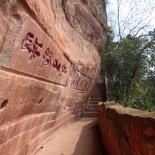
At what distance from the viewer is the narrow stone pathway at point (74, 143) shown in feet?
14.3

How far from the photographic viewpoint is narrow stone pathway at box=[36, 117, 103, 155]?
435 centimetres

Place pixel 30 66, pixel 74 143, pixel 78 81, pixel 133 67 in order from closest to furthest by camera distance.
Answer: pixel 30 66 → pixel 74 143 → pixel 78 81 → pixel 133 67

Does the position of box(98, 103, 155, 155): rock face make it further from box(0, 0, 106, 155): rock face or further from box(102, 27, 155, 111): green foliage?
box(102, 27, 155, 111): green foliage

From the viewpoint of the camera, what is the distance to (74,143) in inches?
199

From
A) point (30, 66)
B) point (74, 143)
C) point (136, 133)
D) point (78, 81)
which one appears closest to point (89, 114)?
point (78, 81)

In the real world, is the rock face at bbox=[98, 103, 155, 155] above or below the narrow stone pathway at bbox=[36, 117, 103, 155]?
above

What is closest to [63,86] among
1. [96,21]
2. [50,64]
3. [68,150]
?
[50,64]

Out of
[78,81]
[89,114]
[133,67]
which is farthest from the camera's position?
[133,67]

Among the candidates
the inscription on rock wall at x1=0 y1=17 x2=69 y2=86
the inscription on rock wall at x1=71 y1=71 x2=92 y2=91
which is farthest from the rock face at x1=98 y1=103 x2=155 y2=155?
the inscription on rock wall at x1=71 y1=71 x2=92 y2=91

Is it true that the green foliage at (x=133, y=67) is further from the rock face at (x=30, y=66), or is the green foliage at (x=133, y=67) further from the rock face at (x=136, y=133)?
the rock face at (x=136, y=133)

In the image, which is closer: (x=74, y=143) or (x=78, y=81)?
(x=74, y=143)

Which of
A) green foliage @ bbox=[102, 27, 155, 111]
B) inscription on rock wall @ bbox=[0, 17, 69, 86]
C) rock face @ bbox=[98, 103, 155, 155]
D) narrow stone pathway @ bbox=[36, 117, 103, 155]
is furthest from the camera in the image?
green foliage @ bbox=[102, 27, 155, 111]

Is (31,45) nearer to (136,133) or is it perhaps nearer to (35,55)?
(35,55)

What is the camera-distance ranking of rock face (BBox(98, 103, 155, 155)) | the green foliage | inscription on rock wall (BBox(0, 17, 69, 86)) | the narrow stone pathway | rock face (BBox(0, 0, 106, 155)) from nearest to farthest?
rock face (BBox(98, 103, 155, 155))
rock face (BBox(0, 0, 106, 155))
inscription on rock wall (BBox(0, 17, 69, 86))
the narrow stone pathway
the green foliage
